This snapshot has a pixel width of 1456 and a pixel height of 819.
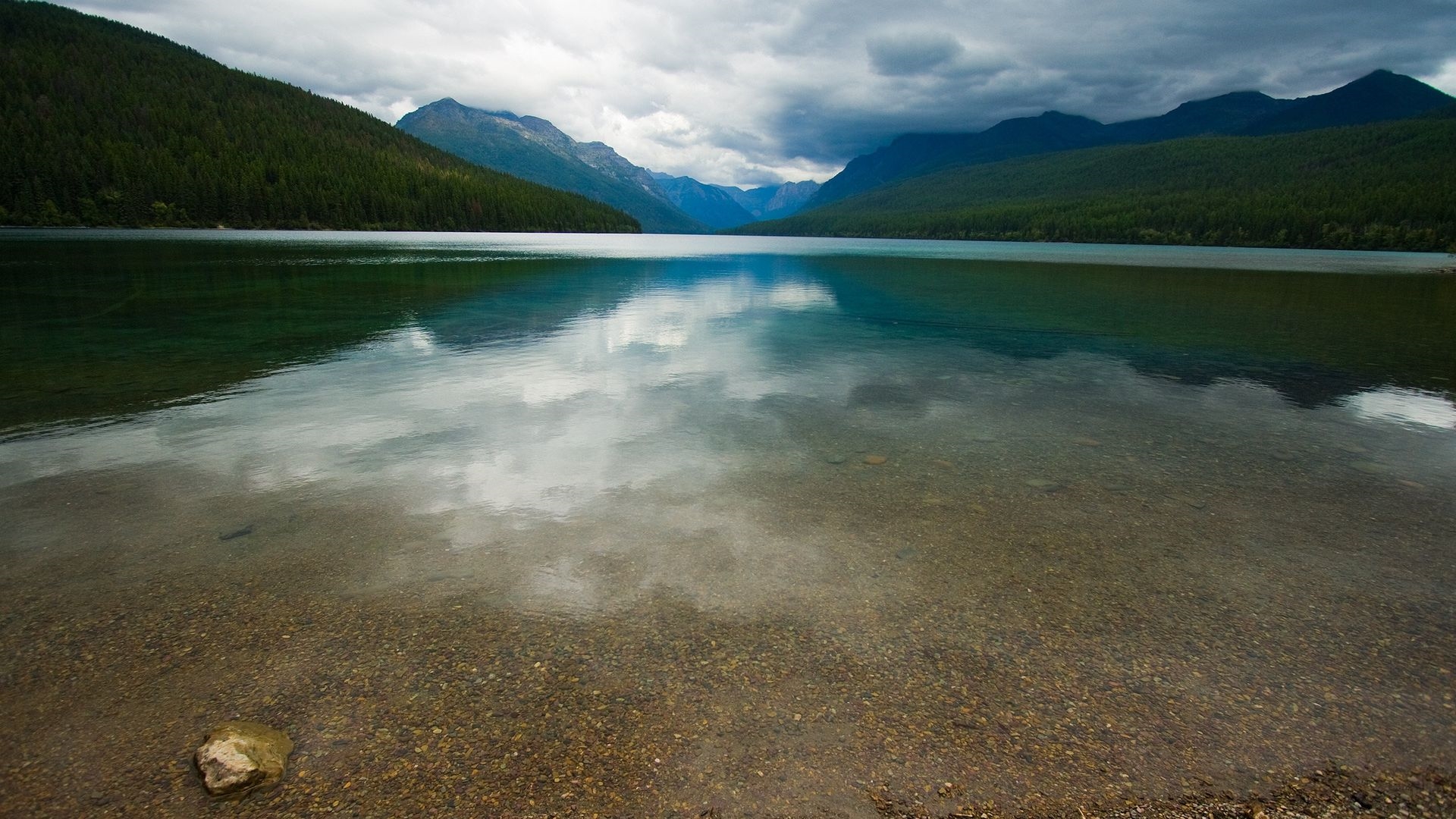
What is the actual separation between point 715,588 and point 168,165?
185240 millimetres

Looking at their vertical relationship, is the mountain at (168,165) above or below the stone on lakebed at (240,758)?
above

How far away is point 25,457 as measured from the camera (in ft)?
35.5

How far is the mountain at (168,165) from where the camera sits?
127m

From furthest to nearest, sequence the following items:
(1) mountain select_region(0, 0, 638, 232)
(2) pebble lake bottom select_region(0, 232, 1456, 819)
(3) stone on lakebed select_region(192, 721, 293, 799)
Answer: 1. (1) mountain select_region(0, 0, 638, 232)
2. (2) pebble lake bottom select_region(0, 232, 1456, 819)
3. (3) stone on lakebed select_region(192, 721, 293, 799)

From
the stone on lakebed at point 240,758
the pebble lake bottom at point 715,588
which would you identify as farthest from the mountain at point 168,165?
the stone on lakebed at point 240,758

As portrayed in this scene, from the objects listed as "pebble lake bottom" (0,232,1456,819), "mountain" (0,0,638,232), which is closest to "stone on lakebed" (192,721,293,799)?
"pebble lake bottom" (0,232,1456,819)

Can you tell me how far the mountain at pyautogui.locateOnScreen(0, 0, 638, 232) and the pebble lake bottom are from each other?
157433mm

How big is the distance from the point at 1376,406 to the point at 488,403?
2229 cm

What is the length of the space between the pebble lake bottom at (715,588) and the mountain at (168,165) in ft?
517

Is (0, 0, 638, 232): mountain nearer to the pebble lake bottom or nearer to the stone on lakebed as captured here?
the pebble lake bottom

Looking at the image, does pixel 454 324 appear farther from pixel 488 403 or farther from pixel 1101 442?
pixel 1101 442

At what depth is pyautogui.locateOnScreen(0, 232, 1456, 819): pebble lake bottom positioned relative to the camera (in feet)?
15.4

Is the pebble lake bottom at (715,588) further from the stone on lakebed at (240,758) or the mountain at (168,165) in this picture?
the mountain at (168,165)

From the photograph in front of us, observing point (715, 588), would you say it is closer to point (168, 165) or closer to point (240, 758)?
point (240, 758)
